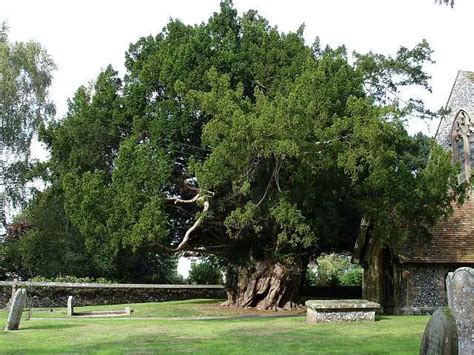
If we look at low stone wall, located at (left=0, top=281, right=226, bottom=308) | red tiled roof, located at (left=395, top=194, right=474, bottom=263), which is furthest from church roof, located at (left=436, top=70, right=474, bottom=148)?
low stone wall, located at (left=0, top=281, right=226, bottom=308)

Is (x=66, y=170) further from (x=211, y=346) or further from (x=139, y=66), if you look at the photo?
(x=211, y=346)

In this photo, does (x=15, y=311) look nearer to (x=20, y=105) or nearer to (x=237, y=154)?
(x=237, y=154)

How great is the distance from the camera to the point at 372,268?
90.0 feet

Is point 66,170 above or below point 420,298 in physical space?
above

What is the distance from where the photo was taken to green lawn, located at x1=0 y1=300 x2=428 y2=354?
36.3ft

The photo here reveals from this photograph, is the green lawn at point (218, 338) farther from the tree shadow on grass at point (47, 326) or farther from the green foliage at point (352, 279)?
the green foliage at point (352, 279)

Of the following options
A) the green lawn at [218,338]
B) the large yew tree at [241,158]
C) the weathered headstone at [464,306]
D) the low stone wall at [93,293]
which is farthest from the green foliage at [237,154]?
the weathered headstone at [464,306]

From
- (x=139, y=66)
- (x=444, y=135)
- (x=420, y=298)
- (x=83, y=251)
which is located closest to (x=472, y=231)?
(x=420, y=298)

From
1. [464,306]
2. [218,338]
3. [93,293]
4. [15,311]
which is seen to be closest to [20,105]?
[93,293]

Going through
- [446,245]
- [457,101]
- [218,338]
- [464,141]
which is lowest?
[218,338]

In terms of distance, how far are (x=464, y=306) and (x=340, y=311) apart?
9.44m

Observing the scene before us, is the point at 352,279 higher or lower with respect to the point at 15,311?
lower

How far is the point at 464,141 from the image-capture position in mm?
34344

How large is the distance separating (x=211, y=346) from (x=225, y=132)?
31.0 ft
